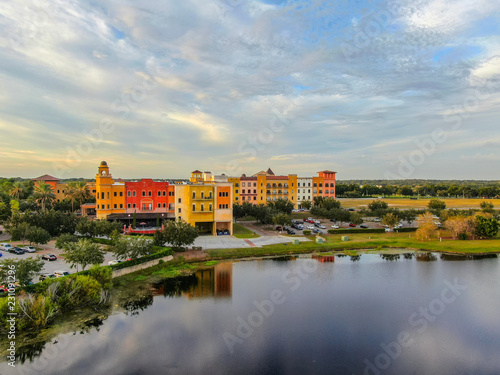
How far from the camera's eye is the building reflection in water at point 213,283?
33094 millimetres

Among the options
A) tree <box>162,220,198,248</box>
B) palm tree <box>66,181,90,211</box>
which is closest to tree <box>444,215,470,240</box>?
tree <box>162,220,198,248</box>

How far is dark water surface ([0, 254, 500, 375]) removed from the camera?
20438 mm

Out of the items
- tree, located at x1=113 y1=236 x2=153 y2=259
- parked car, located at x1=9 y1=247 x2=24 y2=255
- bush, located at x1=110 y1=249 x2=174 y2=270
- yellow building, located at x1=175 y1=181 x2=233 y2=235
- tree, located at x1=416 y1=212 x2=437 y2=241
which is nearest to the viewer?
bush, located at x1=110 y1=249 x2=174 y2=270

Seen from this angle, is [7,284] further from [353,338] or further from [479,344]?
[479,344]

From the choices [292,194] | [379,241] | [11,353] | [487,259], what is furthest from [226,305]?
[292,194]

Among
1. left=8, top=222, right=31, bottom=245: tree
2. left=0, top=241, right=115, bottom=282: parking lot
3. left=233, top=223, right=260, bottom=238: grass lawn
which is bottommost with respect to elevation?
left=0, top=241, right=115, bottom=282: parking lot

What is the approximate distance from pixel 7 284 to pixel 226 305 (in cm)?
1807

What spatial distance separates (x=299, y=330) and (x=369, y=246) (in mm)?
35172

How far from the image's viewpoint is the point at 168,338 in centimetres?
2370

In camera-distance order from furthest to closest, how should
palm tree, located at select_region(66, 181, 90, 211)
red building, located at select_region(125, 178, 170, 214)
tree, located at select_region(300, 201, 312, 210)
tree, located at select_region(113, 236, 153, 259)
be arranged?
tree, located at select_region(300, 201, 312, 210) → palm tree, located at select_region(66, 181, 90, 211) → red building, located at select_region(125, 178, 170, 214) → tree, located at select_region(113, 236, 153, 259)

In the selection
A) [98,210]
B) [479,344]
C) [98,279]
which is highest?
[98,210]

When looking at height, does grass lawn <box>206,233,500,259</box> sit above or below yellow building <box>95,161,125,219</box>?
below

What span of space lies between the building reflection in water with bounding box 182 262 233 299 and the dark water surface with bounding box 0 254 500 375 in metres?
0.11

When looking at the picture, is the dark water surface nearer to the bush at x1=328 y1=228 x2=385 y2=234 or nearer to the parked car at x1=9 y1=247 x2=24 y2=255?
the parked car at x1=9 y1=247 x2=24 y2=255
